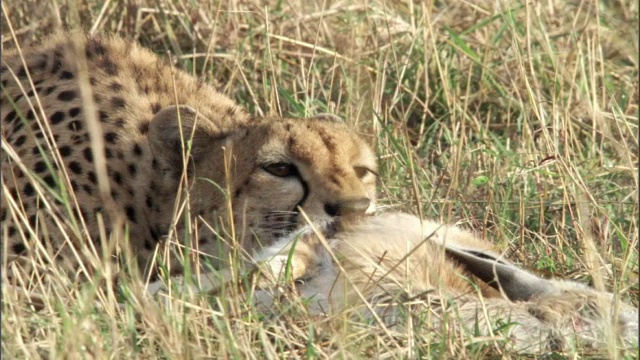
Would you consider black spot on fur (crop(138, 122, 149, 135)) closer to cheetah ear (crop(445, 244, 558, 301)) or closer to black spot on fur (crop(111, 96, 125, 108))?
black spot on fur (crop(111, 96, 125, 108))

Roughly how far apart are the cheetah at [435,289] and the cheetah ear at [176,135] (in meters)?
0.76

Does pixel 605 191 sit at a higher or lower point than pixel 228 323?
lower

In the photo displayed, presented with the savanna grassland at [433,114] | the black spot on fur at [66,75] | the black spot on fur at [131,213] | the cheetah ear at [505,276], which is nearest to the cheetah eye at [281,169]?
the savanna grassland at [433,114]

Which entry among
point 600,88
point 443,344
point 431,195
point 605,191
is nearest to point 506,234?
point 431,195

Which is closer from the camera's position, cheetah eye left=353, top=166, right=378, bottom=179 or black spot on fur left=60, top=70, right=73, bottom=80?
cheetah eye left=353, top=166, right=378, bottom=179

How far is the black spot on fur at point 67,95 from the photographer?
392 cm

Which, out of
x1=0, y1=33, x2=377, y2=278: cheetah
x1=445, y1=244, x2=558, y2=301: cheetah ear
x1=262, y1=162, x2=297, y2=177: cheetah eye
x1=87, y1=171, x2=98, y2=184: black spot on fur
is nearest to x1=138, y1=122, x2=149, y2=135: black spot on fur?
x1=0, y1=33, x2=377, y2=278: cheetah

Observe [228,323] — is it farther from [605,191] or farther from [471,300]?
[605,191]

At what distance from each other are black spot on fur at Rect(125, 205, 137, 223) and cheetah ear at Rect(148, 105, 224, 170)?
0.59ft

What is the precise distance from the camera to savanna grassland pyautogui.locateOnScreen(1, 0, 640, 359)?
2637 millimetres

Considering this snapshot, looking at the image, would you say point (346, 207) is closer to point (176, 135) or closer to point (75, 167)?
point (176, 135)

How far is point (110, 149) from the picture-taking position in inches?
150

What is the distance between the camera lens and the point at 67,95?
12.9ft

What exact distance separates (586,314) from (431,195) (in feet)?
3.83
